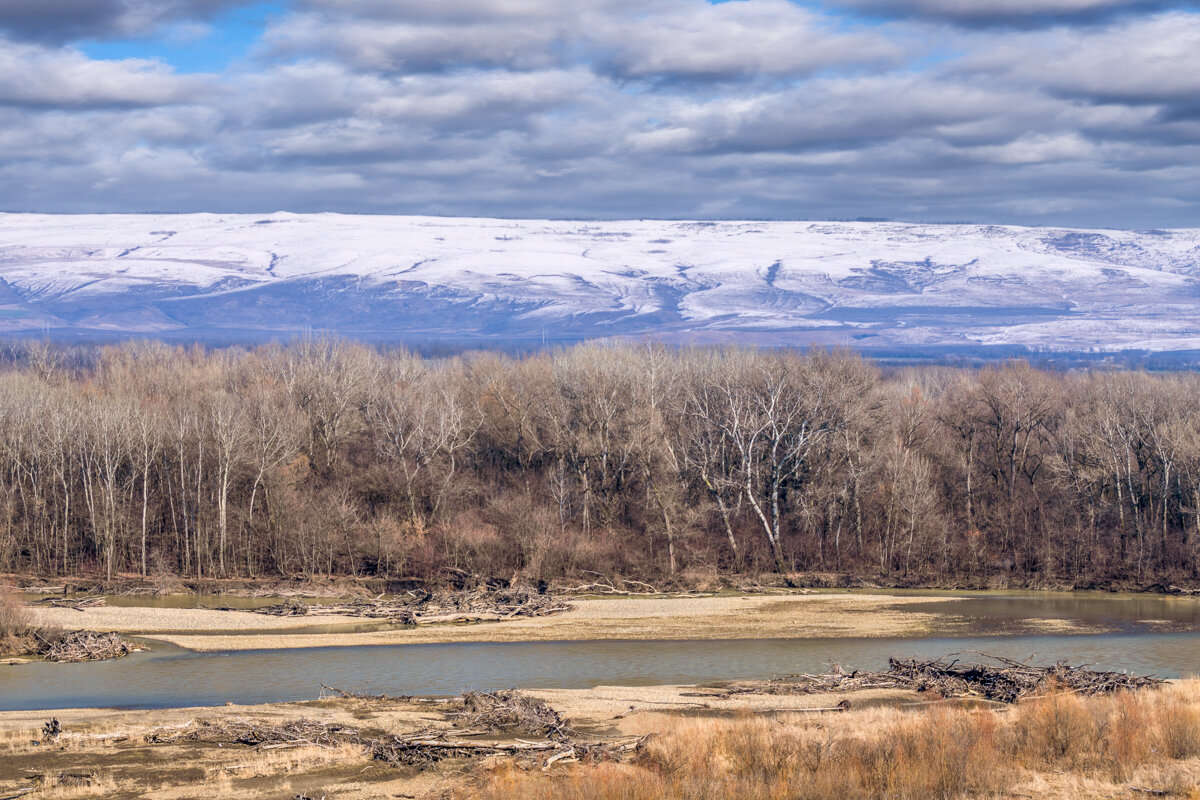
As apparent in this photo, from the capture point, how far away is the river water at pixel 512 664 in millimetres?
36156

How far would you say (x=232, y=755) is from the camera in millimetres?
25875

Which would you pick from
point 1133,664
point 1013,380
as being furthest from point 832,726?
point 1013,380

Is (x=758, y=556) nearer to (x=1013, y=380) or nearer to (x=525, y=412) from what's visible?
(x=525, y=412)

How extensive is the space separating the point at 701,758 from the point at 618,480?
5155cm

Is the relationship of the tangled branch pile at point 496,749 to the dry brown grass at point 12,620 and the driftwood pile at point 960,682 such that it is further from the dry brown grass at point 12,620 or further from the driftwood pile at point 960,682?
the dry brown grass at point 12,620

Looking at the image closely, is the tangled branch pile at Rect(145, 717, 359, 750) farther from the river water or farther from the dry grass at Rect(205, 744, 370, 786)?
the river water

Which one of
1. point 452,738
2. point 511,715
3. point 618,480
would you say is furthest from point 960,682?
point 618,480

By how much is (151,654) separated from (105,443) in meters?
26.7

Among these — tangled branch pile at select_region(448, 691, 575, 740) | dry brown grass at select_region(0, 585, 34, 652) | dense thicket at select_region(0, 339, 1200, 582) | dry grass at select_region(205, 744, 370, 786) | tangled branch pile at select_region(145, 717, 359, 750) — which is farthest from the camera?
dense thicket at select_region(0, 339, 1200, 582)

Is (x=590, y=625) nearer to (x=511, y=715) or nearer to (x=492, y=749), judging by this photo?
(x=511, y=715)

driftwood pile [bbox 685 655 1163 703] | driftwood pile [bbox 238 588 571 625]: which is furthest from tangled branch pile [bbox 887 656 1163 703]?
driftwood pile [bbox 238 588 571 625]

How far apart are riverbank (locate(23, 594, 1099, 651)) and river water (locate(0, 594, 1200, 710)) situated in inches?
49.7

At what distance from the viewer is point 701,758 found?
23.4 meters

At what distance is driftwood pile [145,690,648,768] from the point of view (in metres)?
25.7
